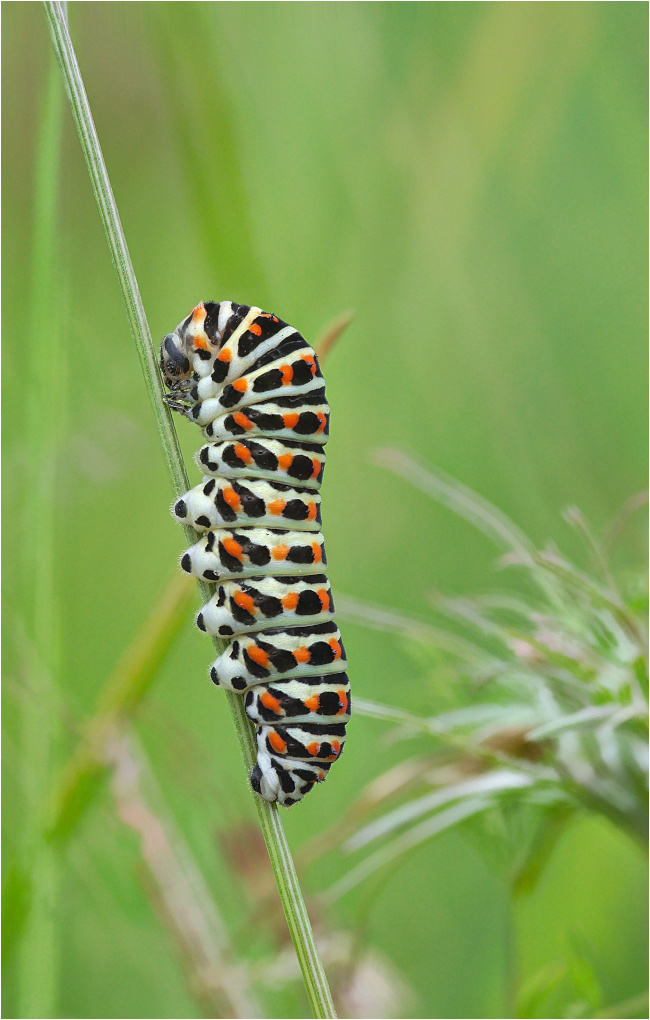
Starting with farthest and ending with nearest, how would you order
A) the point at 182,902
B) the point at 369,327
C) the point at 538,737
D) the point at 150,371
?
the point at 369,327
the point at 182,902
the point at 538,737
the point at 150,371

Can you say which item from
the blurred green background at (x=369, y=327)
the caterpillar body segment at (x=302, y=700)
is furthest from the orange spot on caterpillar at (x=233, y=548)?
the blurred green background at (x=369, y=327)

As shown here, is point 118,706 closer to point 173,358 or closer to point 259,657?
point 259,657

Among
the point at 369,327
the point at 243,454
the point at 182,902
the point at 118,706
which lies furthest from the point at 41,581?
the point at 369,327

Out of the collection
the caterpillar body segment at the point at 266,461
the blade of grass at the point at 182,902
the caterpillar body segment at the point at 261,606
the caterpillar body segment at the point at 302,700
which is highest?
the caterpillar body segment at the point at 266,461

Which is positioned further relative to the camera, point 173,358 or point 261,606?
point 173,358

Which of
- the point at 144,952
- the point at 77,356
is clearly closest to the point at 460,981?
the point at 144,952

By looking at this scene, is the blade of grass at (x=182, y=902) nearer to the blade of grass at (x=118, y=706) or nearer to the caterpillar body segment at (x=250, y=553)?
the blade of grass at (x=118, y=706)
